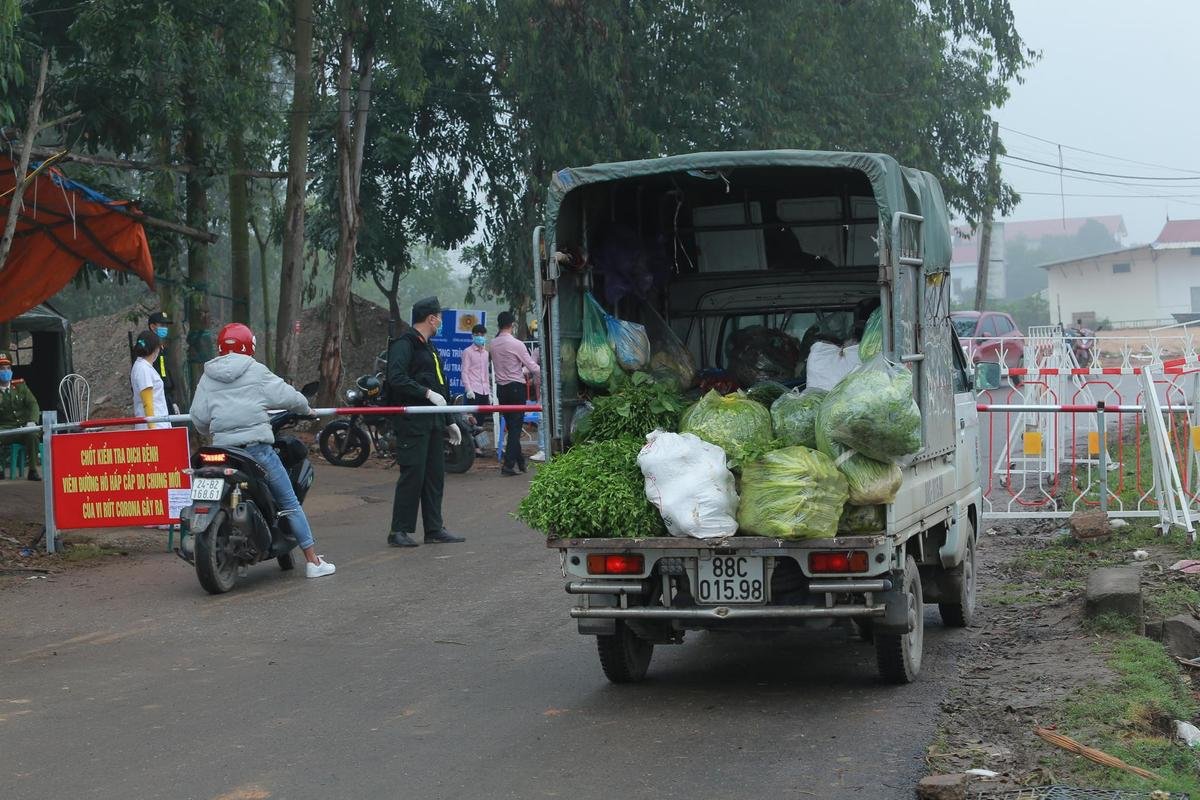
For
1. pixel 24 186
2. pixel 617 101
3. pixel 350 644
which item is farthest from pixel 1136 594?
pixel 617 101

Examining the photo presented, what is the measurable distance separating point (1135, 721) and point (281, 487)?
6.67m

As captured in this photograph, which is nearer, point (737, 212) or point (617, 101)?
point (737, 212)

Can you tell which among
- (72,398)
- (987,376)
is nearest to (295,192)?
(72,398)

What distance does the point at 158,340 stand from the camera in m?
15.0

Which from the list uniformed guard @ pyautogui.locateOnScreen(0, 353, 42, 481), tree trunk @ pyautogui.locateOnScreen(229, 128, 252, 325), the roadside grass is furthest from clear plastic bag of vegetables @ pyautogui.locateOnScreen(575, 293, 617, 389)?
tree trunk @ pyautogui.locateOnScreen(229, 128, 252, 325)

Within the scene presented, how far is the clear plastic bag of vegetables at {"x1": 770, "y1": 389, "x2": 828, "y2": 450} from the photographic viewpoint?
6.98m

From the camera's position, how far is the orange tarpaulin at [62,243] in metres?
13.8

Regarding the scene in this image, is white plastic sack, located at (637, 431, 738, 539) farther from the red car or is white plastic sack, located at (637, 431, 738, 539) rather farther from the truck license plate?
the red car

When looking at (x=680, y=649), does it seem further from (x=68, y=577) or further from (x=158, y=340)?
(x=158, y=340)

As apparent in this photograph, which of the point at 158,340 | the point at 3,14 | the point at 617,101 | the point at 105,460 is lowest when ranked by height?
the point at 105,460

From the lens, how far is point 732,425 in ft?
22.9

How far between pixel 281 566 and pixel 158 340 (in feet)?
14.9

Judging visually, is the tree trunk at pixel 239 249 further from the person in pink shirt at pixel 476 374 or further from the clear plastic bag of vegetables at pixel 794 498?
the clear plastic bag of vegetables at pixel 794 498

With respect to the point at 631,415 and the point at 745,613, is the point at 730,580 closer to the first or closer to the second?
the point at 745,613
